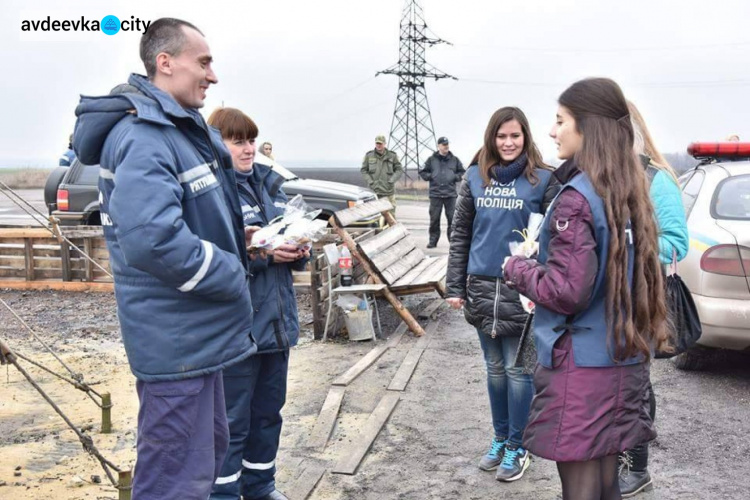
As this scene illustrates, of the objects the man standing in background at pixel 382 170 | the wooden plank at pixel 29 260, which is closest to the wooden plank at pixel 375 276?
the wooden plank at pixel 29 260

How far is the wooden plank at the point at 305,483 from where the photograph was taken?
411 cm

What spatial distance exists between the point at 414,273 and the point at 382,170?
7.10 meters

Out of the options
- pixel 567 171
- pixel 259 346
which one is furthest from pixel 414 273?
pixel 567 171

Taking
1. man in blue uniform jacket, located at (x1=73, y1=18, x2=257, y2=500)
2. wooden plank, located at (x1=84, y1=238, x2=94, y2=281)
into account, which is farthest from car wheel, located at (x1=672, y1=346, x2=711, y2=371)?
wooden plank, located at (x1=84, y1=238, x2=94, y2=281)

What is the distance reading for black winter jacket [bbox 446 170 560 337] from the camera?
4277mm

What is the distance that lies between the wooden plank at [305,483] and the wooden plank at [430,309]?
4.26 m

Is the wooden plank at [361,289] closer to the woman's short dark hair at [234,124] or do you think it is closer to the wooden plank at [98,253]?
the woman's short dark hair at [234,124]

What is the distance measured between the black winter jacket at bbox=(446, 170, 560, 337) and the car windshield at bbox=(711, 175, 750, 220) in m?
2.26

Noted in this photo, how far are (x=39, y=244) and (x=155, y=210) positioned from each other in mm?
8972

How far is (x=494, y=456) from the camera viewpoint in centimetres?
453

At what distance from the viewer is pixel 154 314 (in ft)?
8.98

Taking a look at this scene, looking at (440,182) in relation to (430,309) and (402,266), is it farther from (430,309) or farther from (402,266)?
(402,266)

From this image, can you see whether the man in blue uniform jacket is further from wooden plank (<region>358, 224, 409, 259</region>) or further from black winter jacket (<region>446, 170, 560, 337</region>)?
wooden plank (<region>358, 224, 409, 259</region>)

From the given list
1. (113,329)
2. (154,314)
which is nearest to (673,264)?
(154,314)
